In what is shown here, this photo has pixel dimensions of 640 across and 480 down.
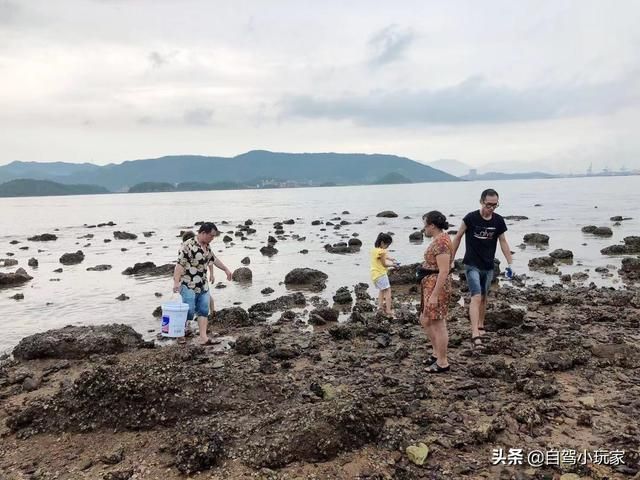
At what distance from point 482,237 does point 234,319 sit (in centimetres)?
654

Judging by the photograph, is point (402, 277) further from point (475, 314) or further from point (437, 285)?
point (437, 285)

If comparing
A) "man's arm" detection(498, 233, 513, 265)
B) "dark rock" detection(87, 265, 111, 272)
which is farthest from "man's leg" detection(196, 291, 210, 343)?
"dark rock" detection(87, 265, 111, 272)

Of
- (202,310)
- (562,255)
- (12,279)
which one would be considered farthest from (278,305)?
(562,255)

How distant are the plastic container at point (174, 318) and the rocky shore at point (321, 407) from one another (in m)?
0.40

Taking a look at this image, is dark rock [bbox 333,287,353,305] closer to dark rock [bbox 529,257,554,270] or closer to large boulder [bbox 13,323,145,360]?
large boulder [bbox 13,323,145,360]

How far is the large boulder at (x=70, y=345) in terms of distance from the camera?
32.6 ft

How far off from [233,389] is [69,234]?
4775 cm

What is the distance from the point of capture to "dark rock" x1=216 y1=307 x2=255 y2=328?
12.4 m

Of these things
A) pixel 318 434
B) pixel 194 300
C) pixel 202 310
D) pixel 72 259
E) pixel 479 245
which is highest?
pixel 479 245

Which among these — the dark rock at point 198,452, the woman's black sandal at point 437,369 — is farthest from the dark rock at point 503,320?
the dark rock at point 198,452

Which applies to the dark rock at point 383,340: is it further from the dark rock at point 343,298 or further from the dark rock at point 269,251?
the dark rock at point 269,251

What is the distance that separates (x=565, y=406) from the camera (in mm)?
6234

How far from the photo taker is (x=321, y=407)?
5875mm

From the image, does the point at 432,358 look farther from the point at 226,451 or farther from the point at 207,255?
the point at 207,255
